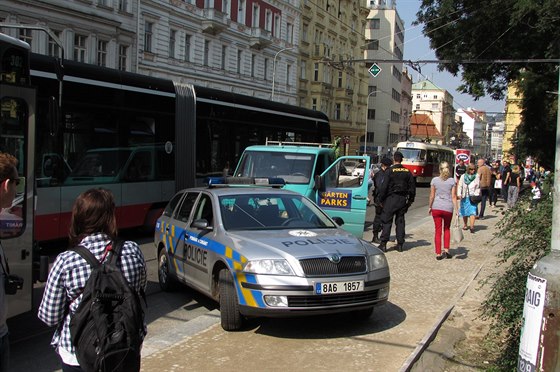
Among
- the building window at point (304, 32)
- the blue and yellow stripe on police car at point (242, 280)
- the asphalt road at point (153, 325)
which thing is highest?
the building window at point (304, 32)

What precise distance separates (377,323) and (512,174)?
16.5 metres

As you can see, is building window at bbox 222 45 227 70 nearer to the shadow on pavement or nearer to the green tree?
the green tree

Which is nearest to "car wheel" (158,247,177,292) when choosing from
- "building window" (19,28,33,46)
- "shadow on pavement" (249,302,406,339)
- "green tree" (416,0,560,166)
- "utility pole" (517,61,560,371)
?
"shadow on pavement" (249,302,406,339)

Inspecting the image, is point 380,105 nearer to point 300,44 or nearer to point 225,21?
point 300,44

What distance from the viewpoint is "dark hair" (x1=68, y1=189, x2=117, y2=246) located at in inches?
115

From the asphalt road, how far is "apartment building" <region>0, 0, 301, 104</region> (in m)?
17.5

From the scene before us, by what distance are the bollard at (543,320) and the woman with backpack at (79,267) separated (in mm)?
2162

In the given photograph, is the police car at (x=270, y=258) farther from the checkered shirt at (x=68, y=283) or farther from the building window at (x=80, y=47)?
the building window at (x=80, y=47)

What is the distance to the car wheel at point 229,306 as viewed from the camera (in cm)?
578

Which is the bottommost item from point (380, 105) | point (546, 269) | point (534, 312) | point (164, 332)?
point (164, 332)

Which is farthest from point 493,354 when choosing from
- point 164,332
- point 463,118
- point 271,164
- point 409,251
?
point 463,118

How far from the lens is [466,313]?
6750 mm

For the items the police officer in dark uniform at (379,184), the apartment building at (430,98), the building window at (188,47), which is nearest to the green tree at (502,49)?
the police officer in dark uniform at (379,184)

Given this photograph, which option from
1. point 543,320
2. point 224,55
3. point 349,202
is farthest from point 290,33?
point 543,320
